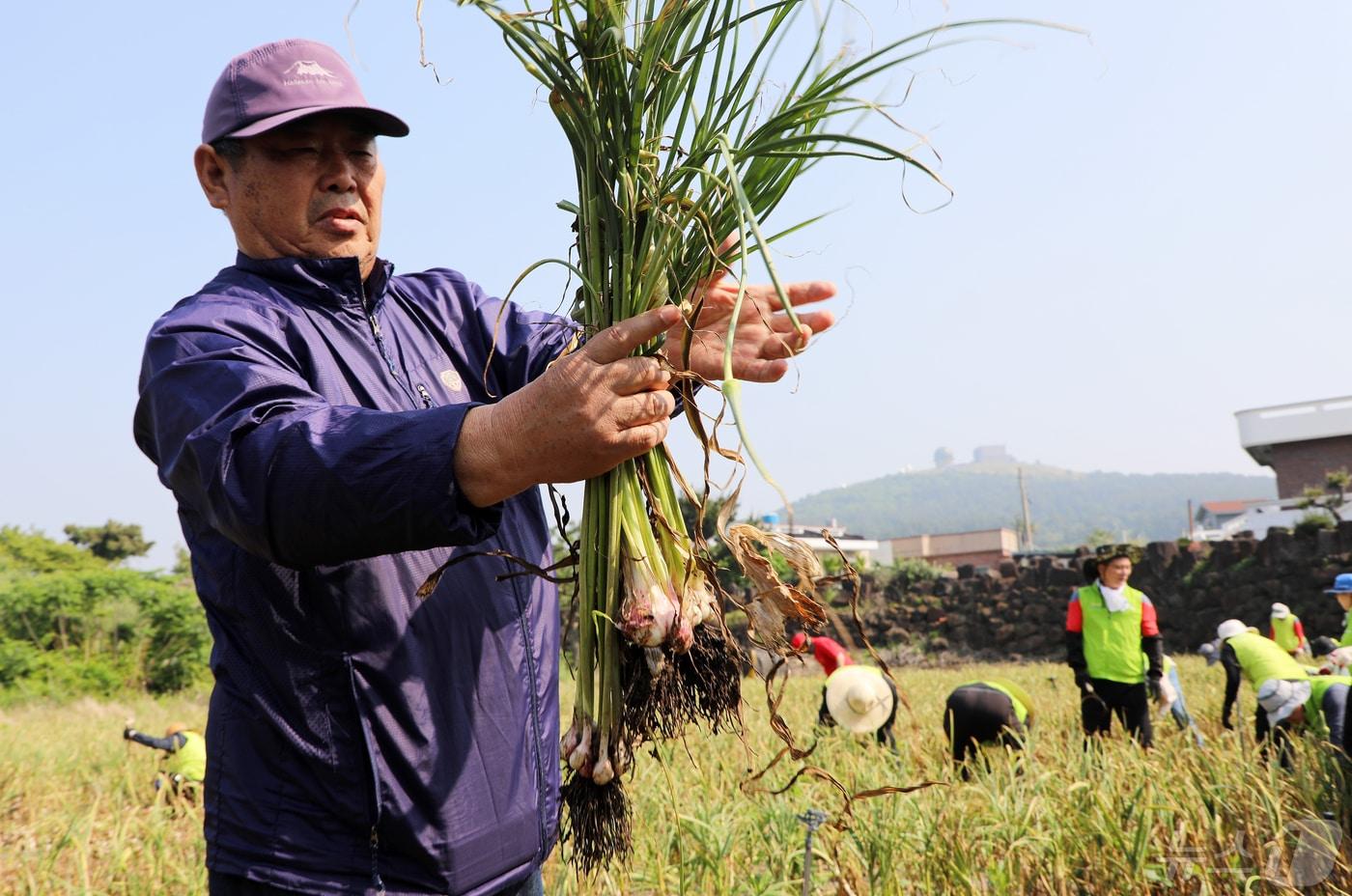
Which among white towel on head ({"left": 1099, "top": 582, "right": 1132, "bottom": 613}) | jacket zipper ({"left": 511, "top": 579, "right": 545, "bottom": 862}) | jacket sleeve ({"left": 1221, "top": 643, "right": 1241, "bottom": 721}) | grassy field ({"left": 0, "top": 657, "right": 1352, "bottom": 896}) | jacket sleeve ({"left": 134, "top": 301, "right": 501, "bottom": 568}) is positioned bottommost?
jacket sleeve ({"left": 1221, "top": 643, "right": 1241, "bottom": 721})

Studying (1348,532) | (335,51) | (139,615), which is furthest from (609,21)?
(1348,532)

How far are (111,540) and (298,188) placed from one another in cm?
2851

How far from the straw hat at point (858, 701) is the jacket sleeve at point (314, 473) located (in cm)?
469

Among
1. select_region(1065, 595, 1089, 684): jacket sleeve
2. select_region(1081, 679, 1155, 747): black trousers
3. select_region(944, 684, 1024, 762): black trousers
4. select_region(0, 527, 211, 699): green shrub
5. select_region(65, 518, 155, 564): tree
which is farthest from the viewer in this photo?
select_region(65, 518, 155, 564): tree

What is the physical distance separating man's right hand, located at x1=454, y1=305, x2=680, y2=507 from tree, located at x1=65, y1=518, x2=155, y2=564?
2887 cm

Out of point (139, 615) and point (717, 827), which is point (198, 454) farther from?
point (139, 615)

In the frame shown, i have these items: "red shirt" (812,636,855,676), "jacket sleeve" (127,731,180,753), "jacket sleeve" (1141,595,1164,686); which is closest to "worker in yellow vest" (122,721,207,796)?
"jacket sleeve" (127,731,180,753)

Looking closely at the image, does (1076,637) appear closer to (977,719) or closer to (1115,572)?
(1115,572)

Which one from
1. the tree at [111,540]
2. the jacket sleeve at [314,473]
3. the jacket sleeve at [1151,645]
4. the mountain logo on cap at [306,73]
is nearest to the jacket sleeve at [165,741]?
the mountain logo on cap at [306,73]

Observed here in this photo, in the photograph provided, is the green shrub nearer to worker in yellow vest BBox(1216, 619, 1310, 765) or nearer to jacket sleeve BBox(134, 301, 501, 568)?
worker in yellow vest BBox(1216, 619, 1310, 765)

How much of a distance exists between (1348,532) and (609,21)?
698 inches

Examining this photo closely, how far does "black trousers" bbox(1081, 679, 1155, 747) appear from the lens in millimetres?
6176

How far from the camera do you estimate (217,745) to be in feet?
4.33

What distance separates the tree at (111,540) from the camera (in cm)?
2647
